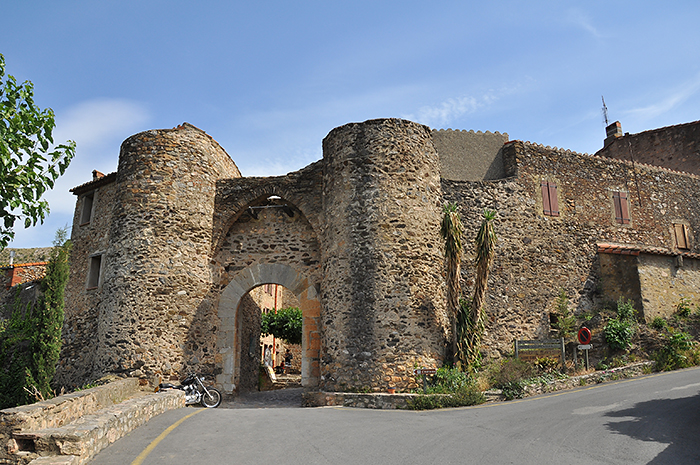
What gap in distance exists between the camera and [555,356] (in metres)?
13.5

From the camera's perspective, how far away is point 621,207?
57.3 ft

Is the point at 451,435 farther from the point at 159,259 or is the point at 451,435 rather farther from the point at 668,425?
the point at 159,259

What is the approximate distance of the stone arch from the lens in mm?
14039

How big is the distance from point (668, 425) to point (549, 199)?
9713mm

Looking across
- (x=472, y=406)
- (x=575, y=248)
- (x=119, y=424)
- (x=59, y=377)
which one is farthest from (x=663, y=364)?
(x=59, y=377)

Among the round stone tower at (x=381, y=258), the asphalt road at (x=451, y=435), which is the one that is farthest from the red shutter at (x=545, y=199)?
the asphalt road at (x=451, y=435)

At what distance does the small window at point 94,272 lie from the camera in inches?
659

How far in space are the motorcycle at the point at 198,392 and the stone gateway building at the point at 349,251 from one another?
46.3 inches

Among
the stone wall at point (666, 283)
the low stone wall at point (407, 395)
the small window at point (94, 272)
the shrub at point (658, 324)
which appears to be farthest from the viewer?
the small window at point (94, 272)

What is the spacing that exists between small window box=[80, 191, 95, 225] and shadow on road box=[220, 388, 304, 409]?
8.15 meters

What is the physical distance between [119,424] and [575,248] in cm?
1376

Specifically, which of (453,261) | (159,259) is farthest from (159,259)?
(453,261)

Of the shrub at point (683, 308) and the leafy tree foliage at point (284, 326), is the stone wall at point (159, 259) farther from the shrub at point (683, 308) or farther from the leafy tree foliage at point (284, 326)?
the shrub at point (683, 308)

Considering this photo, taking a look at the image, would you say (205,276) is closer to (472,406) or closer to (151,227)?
(151,227)
